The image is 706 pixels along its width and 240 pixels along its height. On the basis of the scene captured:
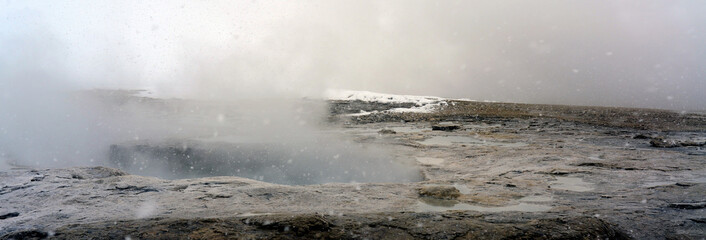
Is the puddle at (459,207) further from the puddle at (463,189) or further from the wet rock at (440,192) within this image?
the puddle at (463,189)

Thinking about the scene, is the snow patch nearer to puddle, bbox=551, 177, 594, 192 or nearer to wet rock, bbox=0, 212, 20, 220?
puddle, bbox=551, 177, 594, 192

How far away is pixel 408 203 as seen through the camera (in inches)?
133

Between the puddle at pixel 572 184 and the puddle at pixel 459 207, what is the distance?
904mm

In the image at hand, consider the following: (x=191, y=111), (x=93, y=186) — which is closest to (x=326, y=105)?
(x=191, y=111)


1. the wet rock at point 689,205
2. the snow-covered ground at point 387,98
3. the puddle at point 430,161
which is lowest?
the puddle at point 430,161

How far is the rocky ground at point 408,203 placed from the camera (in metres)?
2.64

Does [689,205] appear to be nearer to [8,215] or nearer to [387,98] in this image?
[8,215]

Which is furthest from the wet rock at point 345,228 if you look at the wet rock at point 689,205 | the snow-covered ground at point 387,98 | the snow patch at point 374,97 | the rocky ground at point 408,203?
the snow patch at point 374,97

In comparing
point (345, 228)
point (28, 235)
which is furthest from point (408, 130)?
point (28, 235)

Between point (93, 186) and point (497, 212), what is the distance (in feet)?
12.2

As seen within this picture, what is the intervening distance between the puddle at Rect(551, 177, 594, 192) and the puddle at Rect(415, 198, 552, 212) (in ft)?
2.96

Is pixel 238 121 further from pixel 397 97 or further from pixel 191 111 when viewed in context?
pixel 397 97

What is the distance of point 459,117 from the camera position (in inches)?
528

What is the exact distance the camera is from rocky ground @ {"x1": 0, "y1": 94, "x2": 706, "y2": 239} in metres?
2.64
